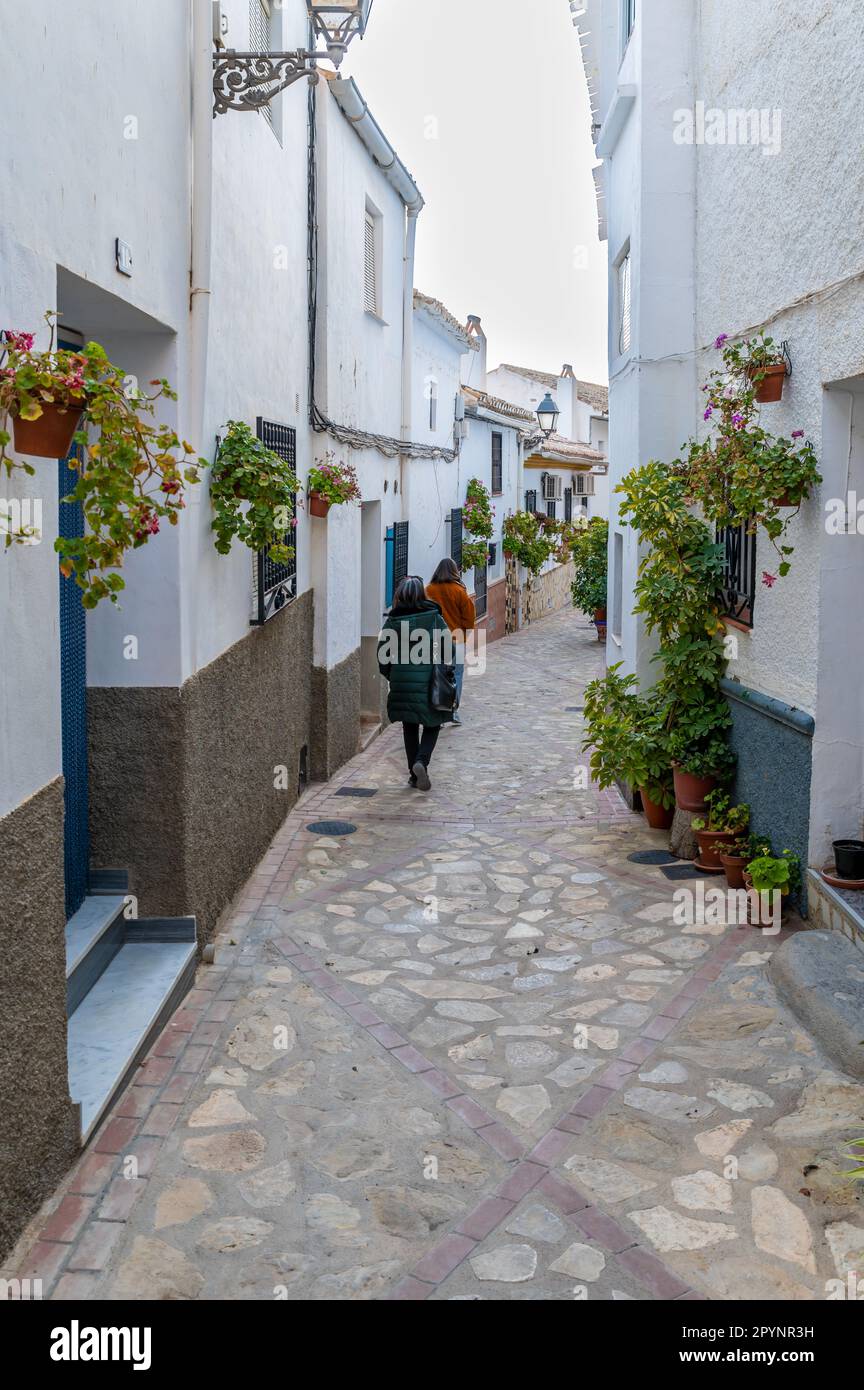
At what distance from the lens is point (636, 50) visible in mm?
9508

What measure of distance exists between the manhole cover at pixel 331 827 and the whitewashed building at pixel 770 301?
266cm

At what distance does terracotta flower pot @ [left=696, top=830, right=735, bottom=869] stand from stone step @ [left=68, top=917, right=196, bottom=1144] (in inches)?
136

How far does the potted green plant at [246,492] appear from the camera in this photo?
6457 millimetres

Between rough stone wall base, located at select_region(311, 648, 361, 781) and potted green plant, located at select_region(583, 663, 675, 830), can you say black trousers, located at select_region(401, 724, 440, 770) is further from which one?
potted green plant, located at select_region(583, 663, 675, 830)

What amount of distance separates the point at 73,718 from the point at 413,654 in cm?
516

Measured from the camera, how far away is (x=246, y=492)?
6.50m

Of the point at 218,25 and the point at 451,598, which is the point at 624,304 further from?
the point at 218,25

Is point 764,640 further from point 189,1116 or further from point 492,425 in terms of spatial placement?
point 492,425

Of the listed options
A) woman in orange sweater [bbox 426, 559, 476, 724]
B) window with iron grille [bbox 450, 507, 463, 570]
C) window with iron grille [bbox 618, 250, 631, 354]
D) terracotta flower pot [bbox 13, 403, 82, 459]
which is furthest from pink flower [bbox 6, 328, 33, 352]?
window with iron grille [bbox 450, 507, 463, 570]

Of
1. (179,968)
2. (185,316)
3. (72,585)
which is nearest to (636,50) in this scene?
(185,316)

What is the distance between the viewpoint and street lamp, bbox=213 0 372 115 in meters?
6.14

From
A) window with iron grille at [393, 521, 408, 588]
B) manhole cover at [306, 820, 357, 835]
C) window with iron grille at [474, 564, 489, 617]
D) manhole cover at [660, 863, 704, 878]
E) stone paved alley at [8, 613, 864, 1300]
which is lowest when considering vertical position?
stone paved alley at [8, 613, 864, 1300]

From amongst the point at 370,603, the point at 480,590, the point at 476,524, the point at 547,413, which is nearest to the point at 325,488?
the point at 370,603

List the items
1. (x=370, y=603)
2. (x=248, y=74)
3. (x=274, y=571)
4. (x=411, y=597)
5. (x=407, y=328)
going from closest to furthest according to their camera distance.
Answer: (x=248, y=74) → (x=274, y=571) → (x=411, y=597) → (x=370, y=603) → (x=407, y=328)
